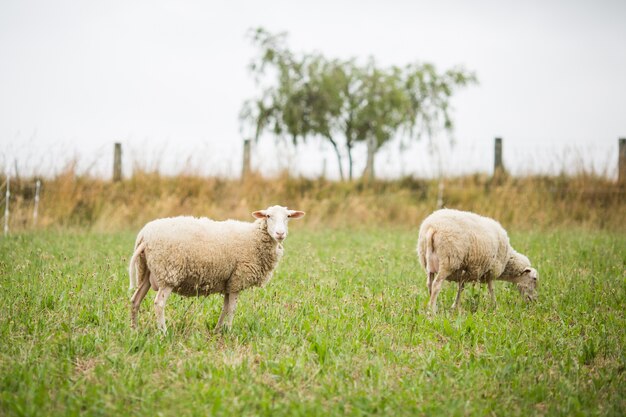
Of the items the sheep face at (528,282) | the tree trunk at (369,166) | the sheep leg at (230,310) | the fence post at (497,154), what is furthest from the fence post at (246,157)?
the sheep leg at (230,310)

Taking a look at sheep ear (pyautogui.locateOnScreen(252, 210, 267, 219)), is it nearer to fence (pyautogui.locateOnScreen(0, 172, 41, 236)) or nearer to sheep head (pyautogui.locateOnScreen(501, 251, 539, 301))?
sheep head (pyautogui.locateOnScreen(501, 251, 539, 301))

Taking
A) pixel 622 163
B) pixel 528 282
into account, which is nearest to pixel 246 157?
pixel 622 163

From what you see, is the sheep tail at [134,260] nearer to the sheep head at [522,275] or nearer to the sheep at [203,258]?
the sheep at [203,258]

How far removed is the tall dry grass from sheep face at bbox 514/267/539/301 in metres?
7.89

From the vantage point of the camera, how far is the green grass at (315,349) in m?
3.92

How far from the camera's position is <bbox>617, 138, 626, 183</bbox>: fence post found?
16.6 m

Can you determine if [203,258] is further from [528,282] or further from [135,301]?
[528,282]

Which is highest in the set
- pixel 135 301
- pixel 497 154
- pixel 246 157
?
A: pixel 497 154

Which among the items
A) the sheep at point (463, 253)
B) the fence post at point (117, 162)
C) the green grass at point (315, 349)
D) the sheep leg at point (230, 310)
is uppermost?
the fence post at point (117, 162)

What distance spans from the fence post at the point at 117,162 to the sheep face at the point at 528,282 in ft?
41.4

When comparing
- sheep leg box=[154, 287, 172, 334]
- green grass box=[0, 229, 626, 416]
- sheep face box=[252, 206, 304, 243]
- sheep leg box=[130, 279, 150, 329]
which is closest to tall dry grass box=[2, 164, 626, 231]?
green grass box=[0, 229, 626, 416]

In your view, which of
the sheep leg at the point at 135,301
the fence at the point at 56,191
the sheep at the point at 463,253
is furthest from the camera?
the fence at the point at 56,191

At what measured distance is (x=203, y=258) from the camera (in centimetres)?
561

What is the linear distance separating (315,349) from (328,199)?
40.3 ft
